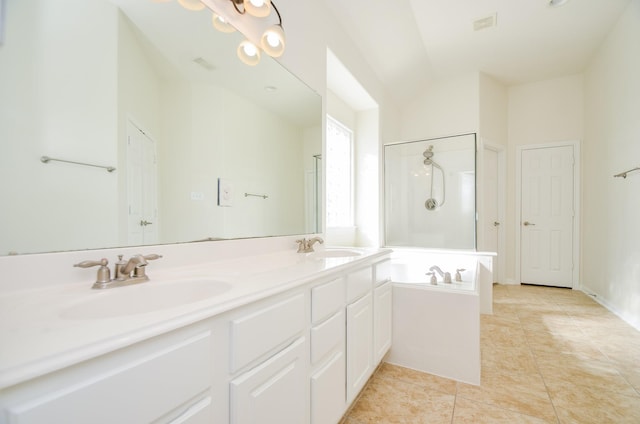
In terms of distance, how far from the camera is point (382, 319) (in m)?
1.86

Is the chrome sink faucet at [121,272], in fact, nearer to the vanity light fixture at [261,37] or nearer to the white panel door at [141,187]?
the white panel door at [141,187]

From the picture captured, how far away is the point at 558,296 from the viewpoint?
12.2 ft

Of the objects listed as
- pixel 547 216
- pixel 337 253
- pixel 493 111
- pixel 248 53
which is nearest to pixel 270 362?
pixel 337 253

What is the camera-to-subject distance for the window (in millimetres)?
3055

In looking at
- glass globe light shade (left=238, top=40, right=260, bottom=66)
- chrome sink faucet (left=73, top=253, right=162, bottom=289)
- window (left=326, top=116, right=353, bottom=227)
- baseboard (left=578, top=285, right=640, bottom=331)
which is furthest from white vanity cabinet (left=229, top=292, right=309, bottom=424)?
baseboard (left=578, top=285, right=640, bottom=331)

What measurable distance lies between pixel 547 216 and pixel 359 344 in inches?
166

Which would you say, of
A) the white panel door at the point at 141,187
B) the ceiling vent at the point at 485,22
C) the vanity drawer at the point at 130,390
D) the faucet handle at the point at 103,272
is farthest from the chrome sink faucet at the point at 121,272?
the ceiling vent at the point at 485,22

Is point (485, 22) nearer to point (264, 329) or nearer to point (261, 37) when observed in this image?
point (261, 37)

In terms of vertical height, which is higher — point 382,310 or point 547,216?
point 547,216

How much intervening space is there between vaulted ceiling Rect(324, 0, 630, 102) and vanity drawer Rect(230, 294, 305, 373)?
230 cm

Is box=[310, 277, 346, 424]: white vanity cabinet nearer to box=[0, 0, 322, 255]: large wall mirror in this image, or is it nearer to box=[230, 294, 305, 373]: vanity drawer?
box=[230, 294, 305, 373]: vanity drawer

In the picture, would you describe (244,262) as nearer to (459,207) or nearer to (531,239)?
(459,207)

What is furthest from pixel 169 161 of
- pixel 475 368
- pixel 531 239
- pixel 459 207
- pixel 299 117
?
pixel 531 239

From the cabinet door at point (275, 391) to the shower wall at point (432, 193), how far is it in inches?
99.5
